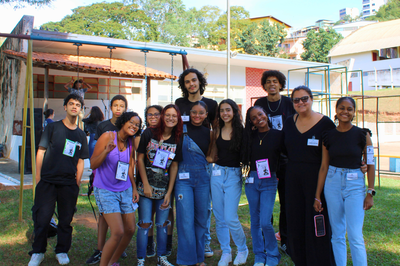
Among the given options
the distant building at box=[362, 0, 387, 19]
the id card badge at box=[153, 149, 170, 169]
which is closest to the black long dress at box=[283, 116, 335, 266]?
the id card badge at box=[153, 149, 170, 169]

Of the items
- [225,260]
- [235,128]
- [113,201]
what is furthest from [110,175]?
[225,260]

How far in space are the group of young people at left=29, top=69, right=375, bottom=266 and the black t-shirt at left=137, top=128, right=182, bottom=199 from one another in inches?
0.4

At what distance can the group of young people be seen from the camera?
297cm

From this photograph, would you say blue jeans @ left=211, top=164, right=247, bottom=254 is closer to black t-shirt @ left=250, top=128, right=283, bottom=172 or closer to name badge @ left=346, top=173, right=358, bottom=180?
black t-shirt @ left=250, top=128, right=283, bottom=172

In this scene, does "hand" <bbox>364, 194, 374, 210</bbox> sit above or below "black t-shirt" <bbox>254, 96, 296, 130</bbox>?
below

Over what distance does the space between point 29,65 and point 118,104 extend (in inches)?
77.4

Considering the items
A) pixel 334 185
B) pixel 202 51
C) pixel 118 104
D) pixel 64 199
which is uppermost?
pixel 202 51

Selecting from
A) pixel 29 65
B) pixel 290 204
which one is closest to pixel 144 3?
pixel 29 65

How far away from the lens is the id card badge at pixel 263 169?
11.0ft

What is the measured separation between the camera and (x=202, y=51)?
15.3 meters

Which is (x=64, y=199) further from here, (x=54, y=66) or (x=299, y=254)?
(x=54, y=66)

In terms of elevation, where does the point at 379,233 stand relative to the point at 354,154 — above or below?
below

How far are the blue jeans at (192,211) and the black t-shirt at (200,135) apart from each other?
22 centimetres

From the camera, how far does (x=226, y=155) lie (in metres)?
3.52
